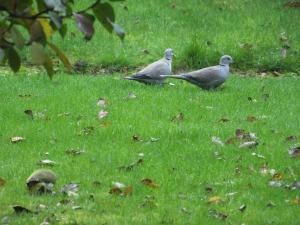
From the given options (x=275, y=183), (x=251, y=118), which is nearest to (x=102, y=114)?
(x=251, y=118)

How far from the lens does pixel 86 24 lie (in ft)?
8.07

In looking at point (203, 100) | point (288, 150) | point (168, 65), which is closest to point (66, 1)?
point (288, 150)

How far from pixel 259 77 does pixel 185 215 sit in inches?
276

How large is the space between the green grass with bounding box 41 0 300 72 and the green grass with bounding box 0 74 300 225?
6.38 feet

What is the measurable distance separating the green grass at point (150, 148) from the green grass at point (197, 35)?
1945mm

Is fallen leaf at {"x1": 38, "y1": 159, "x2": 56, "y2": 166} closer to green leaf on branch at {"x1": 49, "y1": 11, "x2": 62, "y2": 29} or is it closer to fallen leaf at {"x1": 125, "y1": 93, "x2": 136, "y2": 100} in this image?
fallen leaf at {"x1": 125, "y1": 93, "x2": 136, "y2": 100}

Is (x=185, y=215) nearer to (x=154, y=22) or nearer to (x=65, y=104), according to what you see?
(x=65, y=104)

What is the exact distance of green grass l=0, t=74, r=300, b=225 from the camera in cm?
512

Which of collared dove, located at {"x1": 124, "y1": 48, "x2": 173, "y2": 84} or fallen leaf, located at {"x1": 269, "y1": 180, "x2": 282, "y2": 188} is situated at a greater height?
fallen leaf, located at {"x1": 269, "y1": 180, "x2": 282, "y2": 188}

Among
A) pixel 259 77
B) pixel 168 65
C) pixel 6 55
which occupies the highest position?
pixel 6 55

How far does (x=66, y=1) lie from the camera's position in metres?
2.44

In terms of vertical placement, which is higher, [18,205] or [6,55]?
[6,55]

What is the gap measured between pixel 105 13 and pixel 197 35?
11036 mm

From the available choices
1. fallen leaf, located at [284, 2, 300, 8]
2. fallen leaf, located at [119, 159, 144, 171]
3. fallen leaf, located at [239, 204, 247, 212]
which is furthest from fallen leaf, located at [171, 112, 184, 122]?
fallen leaf, located at [284, 2, 300, 8]
